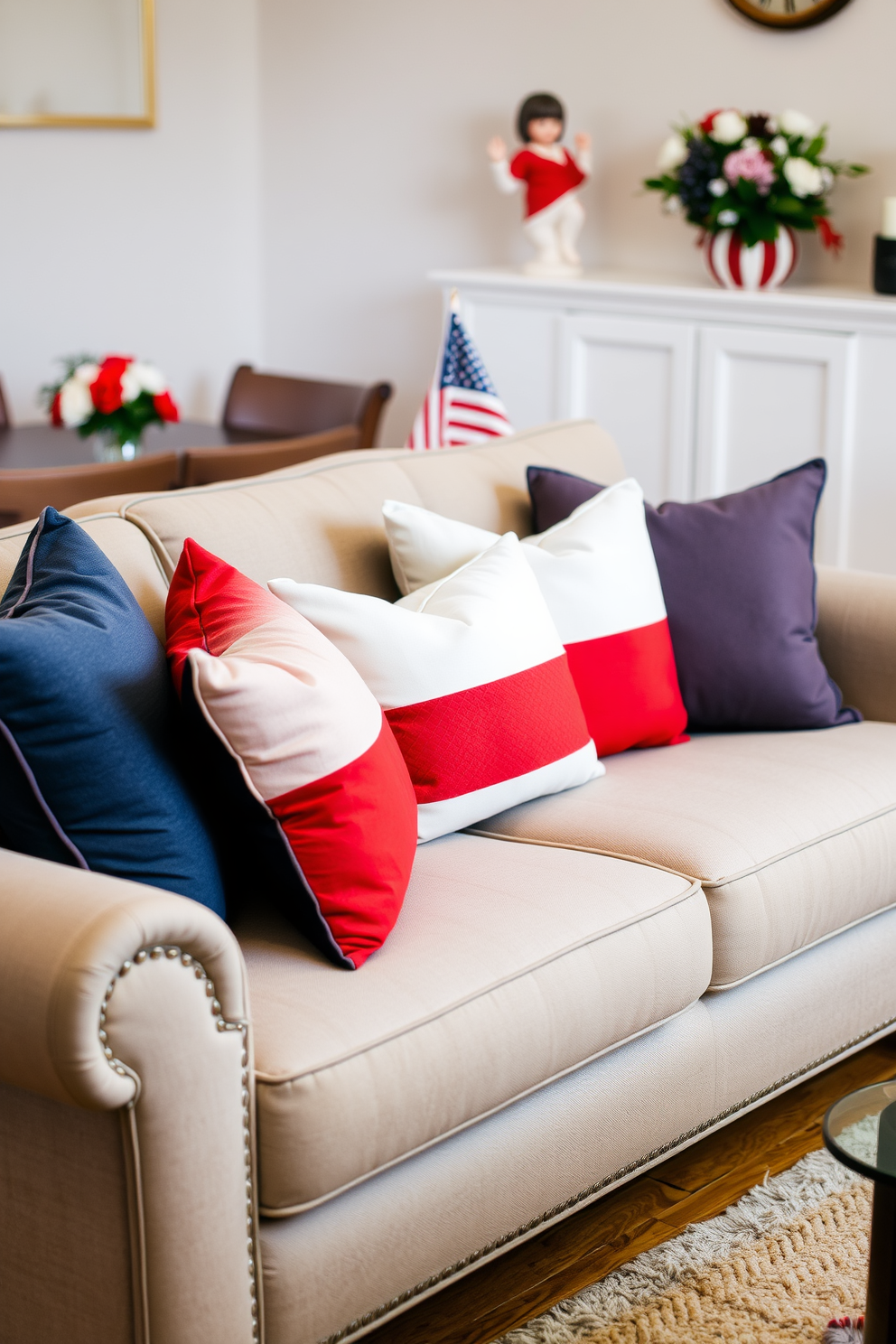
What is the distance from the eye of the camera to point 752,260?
3.64 meters

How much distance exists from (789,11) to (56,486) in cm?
243

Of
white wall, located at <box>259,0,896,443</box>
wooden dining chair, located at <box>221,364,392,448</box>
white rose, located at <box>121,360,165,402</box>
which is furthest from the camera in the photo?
white wall, located at <box>259,0,896,443</box>

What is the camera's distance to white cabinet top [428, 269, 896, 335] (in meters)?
3.35

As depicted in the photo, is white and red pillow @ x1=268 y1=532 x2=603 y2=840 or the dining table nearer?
white and red pillow @ x1=268 y1=532 x2=603 y2=840

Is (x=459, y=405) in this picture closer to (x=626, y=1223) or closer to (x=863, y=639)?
(x=863, y=639)

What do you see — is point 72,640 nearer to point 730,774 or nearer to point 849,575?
point 730,774

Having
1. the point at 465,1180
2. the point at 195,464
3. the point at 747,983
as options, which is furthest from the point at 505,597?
the point at 195,464

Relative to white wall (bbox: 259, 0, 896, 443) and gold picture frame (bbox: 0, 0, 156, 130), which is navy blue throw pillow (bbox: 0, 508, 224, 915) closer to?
white wall (bbox: 259, 0, 896, 443)

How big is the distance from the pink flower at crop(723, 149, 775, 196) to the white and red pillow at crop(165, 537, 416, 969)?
2440mm

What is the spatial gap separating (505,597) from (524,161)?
2.50 meters

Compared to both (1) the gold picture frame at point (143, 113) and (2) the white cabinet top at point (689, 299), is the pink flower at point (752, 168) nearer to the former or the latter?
(2) the white cabinet top at point (689, 299)

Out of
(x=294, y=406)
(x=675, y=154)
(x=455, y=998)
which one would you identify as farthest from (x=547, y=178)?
(x=455, y=998)

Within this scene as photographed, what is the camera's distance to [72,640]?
1.40 m

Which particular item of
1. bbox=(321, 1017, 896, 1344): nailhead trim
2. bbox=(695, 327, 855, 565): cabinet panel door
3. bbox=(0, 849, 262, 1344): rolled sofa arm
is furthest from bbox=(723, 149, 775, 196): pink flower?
bbox=(0, 849, 262, 1344): rolled sofa arm
